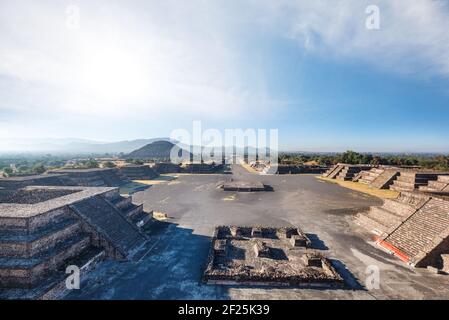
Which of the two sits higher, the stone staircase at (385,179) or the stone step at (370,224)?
the stone staircase at (385,179)

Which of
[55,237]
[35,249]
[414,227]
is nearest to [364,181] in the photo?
[414,227]

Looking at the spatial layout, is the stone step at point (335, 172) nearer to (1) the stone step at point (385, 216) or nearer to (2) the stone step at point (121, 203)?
(1) the stone step at point (385, 216)

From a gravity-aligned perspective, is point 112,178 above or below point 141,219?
above

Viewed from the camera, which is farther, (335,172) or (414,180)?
(335,172)

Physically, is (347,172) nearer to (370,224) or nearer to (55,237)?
(370,224)

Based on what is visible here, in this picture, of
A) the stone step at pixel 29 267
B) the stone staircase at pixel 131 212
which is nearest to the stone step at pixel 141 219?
the stone staircase at pixel 131 212
